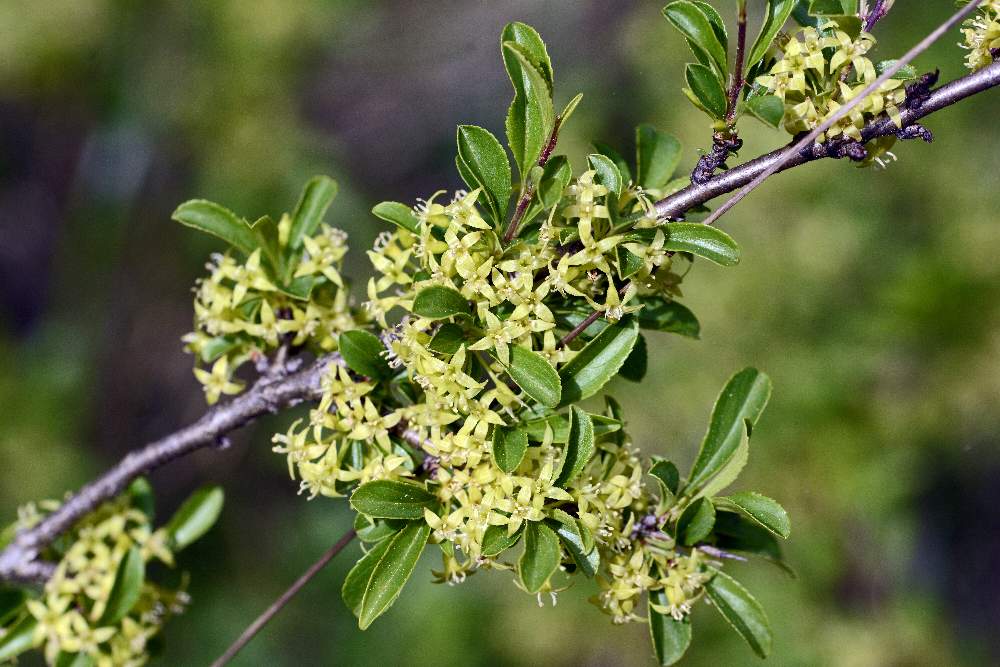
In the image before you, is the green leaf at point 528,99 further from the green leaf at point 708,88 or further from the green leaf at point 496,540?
the green leaf at point 496,540

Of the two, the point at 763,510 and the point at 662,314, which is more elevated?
the point at 662,314

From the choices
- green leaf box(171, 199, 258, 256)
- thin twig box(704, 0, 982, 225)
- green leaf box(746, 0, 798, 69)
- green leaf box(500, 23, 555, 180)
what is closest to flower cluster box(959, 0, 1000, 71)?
thin twig box(704, 0, 982, 225)

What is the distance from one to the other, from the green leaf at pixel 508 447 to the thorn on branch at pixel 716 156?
0.50m

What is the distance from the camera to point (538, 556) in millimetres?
1268

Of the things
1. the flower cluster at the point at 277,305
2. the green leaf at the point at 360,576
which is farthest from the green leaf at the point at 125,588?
the green leaf at the point at 360,576

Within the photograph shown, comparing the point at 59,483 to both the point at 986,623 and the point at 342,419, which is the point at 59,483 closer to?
the point at 342,419

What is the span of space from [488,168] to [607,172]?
0.63 feet

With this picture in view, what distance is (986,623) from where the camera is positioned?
4.29m

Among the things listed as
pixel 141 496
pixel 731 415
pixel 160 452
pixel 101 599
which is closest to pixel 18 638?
pixel 101 599

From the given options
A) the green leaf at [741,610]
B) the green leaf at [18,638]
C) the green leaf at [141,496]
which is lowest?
the green leaf at [18,638]

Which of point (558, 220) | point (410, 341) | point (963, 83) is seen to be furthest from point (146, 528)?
point (963, 83)

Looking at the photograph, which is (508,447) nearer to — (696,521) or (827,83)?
(696,521)

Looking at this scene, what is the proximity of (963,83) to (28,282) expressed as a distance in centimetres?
590

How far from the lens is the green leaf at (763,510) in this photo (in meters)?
1.31
